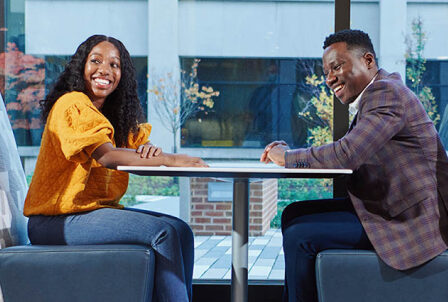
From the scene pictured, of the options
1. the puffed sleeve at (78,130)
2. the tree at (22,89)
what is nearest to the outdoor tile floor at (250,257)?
the tree at (22,89)

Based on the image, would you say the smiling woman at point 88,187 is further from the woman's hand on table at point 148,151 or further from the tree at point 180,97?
the tree at point 180,97

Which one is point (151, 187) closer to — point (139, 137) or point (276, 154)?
point (139, 137)

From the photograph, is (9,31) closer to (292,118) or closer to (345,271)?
(292,118)

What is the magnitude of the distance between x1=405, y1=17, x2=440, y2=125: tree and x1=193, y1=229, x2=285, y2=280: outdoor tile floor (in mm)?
1108

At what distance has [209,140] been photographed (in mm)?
2666

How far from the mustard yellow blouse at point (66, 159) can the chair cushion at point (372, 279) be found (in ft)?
2.79

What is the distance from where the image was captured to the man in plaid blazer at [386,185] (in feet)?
4.75

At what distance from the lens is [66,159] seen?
1.63 meters

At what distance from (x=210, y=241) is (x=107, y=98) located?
113 cm

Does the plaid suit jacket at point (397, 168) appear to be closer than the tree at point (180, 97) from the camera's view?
Yes

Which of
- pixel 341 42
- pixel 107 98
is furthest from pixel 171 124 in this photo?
pixel 341 42

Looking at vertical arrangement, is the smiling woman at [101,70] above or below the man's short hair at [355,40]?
below

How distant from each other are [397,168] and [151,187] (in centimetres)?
157

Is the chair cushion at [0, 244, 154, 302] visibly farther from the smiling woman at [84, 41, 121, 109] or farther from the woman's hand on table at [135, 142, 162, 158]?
the smiling woman at [84, 41, 121, 109]
